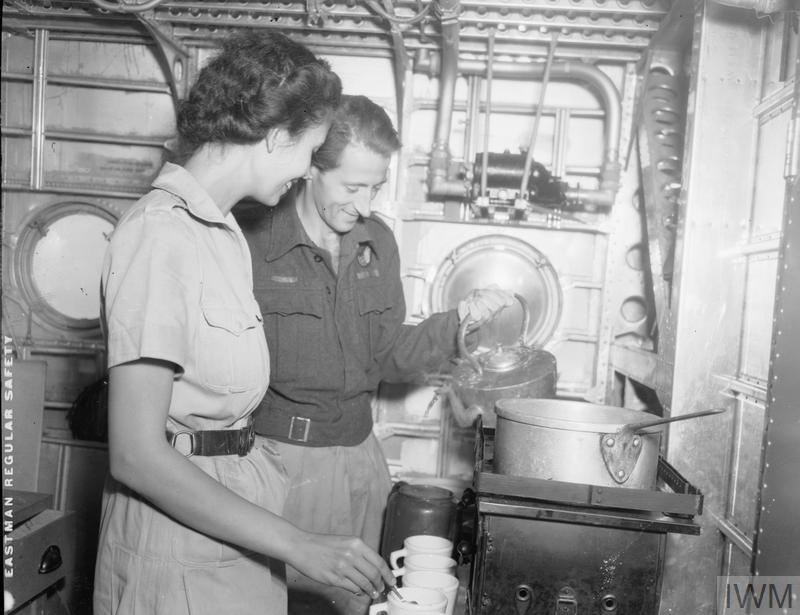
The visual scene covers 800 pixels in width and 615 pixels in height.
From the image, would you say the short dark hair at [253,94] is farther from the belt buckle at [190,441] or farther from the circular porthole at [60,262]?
the circular porthole at [60,262]

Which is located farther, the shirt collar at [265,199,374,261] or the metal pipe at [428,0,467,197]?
the metal pipe at [428,0,467,197]

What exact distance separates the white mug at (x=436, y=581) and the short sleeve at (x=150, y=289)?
3.31 ft

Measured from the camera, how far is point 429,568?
2.15m

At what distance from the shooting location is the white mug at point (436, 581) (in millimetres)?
1966

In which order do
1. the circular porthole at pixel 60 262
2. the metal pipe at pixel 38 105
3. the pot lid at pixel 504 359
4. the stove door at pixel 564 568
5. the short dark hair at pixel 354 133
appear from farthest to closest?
1. the circular porthole at pixel 60 262
2. the metal pipe at pixel 38 105
3. the pot lid at pixel 504 359
4. the short dark hair at pixel 354 133
5. the stove door at pixel 564 568

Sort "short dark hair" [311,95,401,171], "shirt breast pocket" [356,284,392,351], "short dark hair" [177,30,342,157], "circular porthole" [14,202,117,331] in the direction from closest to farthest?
"short dark hair" [177,30,342,157] → "short dark hair" [311,95,401,171] → "shirt breast pocket" [356,284,392,351] → "circular porthole" [14,202,117,331]

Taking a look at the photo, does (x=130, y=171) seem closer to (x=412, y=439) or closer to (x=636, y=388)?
(x=412, y=439)

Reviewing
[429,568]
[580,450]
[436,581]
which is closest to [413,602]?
[436,581]

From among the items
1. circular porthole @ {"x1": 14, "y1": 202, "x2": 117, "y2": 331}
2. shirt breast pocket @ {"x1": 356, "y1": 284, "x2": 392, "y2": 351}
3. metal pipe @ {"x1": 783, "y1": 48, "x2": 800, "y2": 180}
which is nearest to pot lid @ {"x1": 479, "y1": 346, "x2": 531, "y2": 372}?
shirt breast pocket @ {"x1": 356, "y1": 284, "x2": 392, "y2": 351}

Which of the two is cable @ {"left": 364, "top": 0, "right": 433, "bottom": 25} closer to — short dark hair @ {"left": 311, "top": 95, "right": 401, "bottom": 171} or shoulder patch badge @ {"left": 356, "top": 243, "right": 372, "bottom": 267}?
short dark hair @ {"left": 311, "top": 95, "right": 401, "bottom": 171}

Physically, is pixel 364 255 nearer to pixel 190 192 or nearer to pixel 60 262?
pixel 190 192

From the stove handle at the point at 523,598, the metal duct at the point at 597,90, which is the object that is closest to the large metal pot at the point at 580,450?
the stove handle at the point at 523,598

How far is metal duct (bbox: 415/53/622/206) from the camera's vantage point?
396 cm

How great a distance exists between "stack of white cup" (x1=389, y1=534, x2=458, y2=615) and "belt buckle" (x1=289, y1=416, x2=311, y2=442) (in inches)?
30.6
